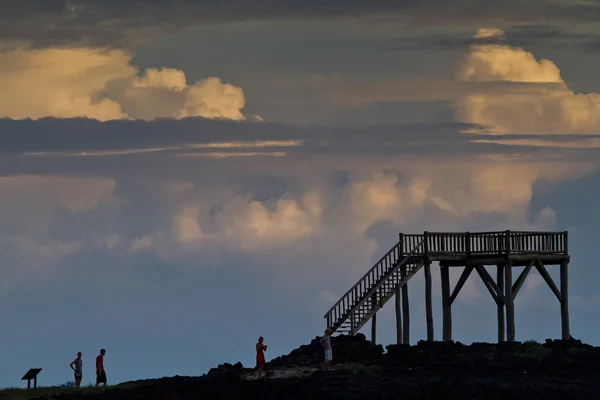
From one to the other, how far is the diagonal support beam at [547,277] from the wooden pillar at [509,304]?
2.12m

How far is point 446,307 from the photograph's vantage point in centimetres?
7025

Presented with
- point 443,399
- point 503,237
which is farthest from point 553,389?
point 503,237

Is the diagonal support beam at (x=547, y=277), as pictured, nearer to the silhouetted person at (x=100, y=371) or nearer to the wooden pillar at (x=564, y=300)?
the wooden pillar at (x=564, y=300)

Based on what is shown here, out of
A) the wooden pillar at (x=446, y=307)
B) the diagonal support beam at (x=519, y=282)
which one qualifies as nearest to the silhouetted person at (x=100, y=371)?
the wooden pillar at (x=446, y=307)

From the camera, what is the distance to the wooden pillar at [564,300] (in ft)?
229

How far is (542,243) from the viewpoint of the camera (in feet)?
224

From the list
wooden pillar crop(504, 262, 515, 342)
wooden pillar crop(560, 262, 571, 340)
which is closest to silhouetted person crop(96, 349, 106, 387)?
wooden pillar crop(504, 262, 515, 342)

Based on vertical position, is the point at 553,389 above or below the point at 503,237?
below

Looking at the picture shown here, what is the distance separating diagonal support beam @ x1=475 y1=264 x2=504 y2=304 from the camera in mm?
68188

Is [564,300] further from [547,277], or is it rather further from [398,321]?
[398,321]

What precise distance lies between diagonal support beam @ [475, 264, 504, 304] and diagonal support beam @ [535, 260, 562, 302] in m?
2.10

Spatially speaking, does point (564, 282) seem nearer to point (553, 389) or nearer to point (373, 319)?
point (373, 319)

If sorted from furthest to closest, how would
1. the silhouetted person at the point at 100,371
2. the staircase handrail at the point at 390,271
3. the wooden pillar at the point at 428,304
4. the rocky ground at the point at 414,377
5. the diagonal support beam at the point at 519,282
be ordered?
the diagonal support beam at the point at 519,282 < the wooden pillar at the point at 428,304 < the staircase handrail at the point at 390,271 < the silhouetted person at the point at 100,371 < the rocky ground at the point at 414,377

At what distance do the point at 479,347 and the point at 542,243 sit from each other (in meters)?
10.7
